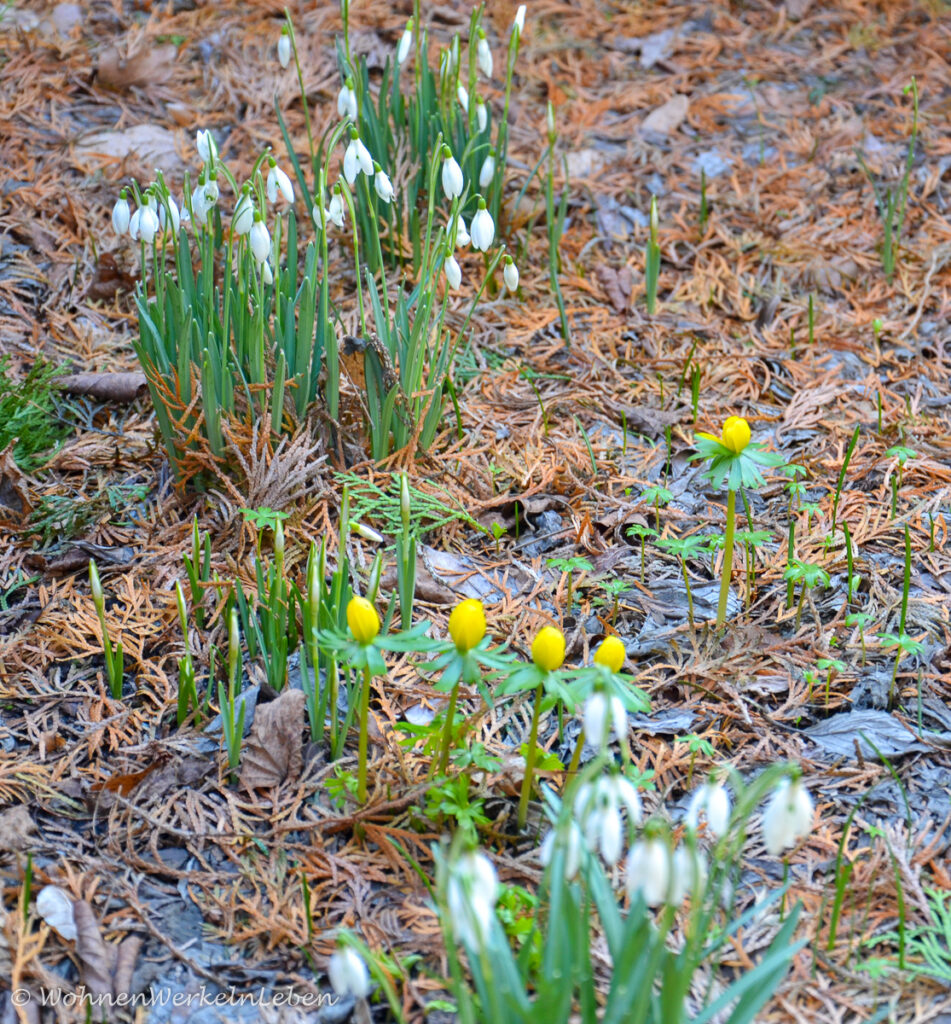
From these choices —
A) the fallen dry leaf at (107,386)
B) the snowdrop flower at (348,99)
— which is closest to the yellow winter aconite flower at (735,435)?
the snowdrop flower at (348,99)

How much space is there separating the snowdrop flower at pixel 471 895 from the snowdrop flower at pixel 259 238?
167cm

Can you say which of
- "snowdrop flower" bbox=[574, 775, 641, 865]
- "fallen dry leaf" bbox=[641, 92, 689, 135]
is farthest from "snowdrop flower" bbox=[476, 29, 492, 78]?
"snowdrop flower" bbox=[574, 775, 641, 865]

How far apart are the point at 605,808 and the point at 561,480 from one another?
1.62 meters

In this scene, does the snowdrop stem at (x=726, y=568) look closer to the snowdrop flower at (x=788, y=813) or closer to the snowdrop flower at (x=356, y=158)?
the snowdrop flower at (x=788, y=813)

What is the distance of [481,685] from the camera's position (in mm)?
1706

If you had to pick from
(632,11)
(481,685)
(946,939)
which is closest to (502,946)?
(481,685)

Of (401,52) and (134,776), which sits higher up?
(401,52)

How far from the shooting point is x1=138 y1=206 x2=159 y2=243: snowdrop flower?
2441 mm

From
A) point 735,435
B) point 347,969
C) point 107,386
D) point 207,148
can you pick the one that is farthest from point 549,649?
point 107,386

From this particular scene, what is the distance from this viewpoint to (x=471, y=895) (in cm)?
122

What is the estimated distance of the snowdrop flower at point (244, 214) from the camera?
2.41 metres

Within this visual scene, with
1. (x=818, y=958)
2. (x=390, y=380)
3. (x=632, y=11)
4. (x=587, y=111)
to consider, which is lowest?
(x=818, y=958)

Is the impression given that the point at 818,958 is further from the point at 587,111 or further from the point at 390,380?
the point at 587,111

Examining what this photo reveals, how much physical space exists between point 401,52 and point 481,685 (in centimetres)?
229
